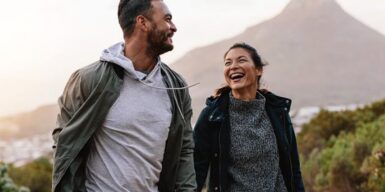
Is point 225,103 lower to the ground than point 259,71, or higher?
lower

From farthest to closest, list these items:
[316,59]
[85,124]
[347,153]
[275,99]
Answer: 1. [316,59]
2. [347,153]
3. [275,99]
4. [85,124]

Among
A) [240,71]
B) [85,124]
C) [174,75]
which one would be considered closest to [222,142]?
[240,71]

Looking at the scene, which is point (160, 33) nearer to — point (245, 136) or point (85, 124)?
point (85, 124)

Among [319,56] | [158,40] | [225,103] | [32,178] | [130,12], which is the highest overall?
[319,56]

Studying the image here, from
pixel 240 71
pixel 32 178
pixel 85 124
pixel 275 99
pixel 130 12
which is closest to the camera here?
pixel 85 124

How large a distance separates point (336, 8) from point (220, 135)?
97.6m

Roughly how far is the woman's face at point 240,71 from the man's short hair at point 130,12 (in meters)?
0.91

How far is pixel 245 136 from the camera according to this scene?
143 inches

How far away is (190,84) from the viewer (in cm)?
300

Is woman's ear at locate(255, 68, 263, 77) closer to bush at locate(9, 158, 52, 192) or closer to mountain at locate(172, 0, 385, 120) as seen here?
bush at locate(9, 158, 52, 192)

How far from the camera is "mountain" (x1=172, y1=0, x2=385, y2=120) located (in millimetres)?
Result: 65875

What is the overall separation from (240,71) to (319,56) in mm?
80499

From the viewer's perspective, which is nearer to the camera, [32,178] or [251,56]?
[251,56]

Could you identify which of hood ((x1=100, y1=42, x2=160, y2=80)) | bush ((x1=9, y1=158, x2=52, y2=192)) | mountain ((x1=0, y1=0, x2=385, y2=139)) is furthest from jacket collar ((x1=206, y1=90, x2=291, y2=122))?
mountain ((x1=0, y1=0, x2=385, y2=139))
